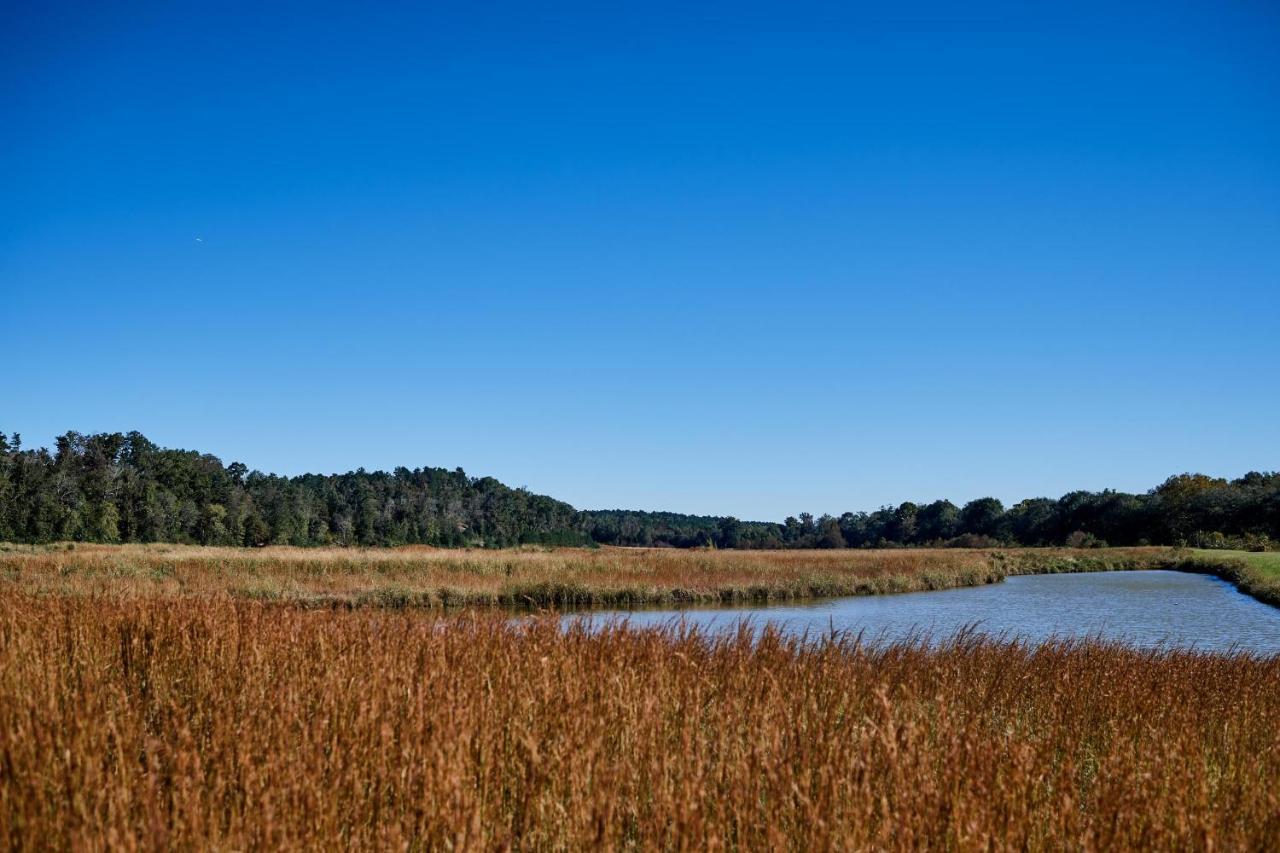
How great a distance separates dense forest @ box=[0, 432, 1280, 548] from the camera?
3110 inches

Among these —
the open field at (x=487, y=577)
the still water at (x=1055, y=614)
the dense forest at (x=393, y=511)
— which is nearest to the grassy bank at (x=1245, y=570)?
the open field at (x=487, y=577)

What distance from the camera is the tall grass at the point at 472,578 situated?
28.1 meters

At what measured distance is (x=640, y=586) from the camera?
1304 inches

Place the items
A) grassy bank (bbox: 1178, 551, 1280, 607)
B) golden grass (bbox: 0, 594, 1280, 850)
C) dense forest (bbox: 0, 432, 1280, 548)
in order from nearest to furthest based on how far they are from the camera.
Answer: golden grass (bbox: 0, 594, 1280, 850) < grassy bank (bbox: 1178, 551, 1280, 607) < dense forest (bbox: 0, 432, 1280, 548)

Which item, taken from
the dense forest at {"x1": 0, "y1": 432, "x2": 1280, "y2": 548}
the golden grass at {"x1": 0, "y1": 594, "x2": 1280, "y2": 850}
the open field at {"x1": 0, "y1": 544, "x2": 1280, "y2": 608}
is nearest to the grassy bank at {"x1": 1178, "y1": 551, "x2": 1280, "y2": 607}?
the open field at {"x1": 0, "y1": 544, "x2": 1280, "y2": 608}

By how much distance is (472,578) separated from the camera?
109 ft

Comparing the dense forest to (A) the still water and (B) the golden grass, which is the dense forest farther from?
(B) the golden grass

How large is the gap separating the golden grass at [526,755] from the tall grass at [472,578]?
1724 centimetres

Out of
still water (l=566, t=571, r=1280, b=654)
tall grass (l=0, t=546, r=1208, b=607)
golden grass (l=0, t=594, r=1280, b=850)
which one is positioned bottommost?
still water (l=566, t=571, r=1280, b=654)

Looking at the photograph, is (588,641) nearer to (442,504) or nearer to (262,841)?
(262,841)

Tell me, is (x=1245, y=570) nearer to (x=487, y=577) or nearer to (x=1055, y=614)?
(x=1055, y=614)

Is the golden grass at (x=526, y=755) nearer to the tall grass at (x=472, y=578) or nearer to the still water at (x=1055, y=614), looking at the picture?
the still water at (x=1055, y=614)

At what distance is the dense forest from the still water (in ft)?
115

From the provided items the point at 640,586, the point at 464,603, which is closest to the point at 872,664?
the point at 464,603
